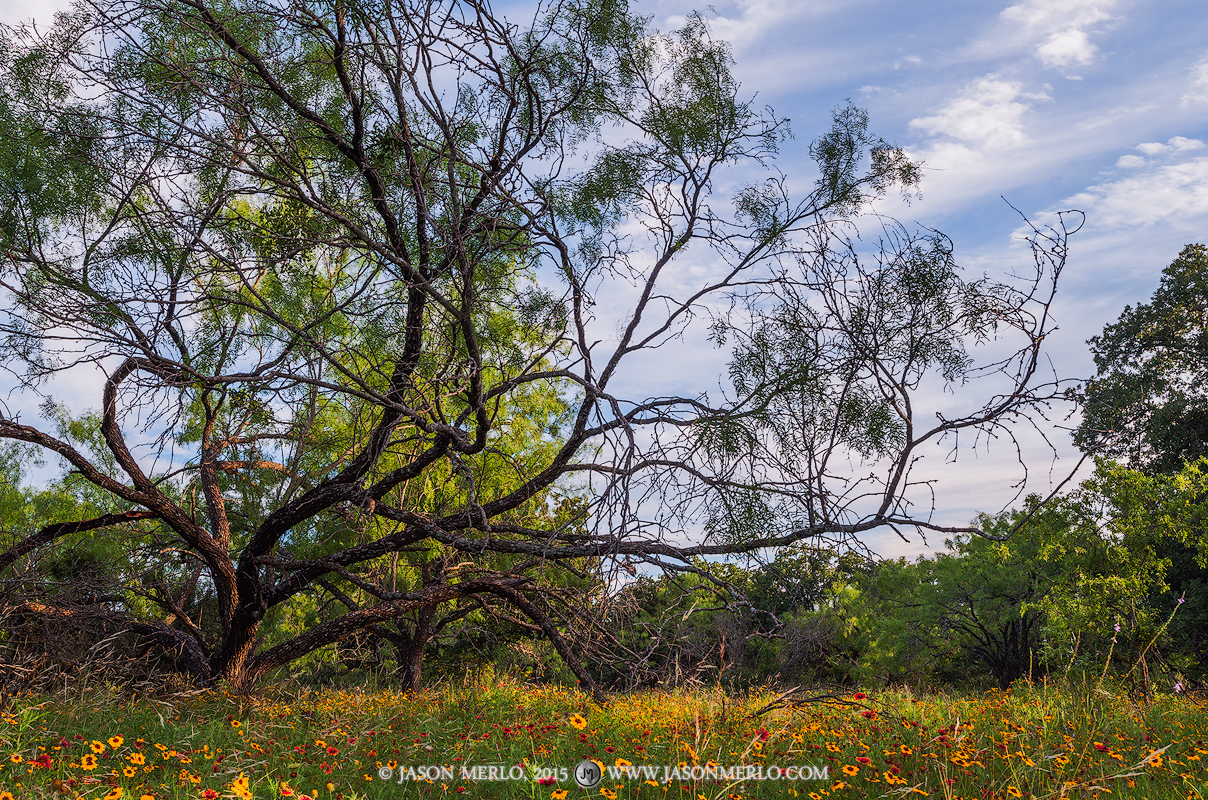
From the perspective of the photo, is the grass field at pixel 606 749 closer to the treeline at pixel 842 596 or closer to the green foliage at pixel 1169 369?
the treeline at pixel 842 596

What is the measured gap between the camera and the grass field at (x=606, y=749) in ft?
12.0

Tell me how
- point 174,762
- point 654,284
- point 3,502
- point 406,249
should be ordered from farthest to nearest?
point 3,502 < point 654,284 < point 406,249 < point 174,762

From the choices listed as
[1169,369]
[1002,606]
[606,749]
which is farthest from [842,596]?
[606,749]

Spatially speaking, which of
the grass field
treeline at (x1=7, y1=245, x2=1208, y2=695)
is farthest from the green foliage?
the grass field

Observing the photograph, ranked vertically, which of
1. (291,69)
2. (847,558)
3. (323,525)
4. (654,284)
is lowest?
(847,558)

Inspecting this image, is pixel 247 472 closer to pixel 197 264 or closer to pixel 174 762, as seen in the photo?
pixel 197 264

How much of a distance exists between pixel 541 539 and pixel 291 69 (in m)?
5.68

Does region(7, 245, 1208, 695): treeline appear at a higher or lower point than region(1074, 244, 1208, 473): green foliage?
lower

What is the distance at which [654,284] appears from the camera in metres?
7.86

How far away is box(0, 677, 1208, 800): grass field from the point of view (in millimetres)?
3656

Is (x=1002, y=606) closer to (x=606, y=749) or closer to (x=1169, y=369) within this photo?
(x=1169, y=369)

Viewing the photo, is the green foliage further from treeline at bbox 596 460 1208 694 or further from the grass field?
the grass field

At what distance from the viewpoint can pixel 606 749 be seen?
448cm

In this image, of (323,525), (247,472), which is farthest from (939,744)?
(247,472)
